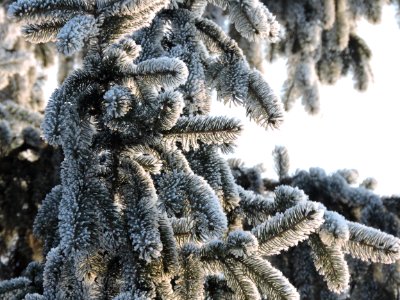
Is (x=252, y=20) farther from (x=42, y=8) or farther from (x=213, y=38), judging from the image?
(x=42, y=8)

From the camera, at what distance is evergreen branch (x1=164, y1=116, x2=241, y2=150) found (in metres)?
1.24

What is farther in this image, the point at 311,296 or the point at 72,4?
the point at 311,296

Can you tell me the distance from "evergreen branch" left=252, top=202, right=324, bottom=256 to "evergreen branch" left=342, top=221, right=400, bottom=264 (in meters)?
0.18

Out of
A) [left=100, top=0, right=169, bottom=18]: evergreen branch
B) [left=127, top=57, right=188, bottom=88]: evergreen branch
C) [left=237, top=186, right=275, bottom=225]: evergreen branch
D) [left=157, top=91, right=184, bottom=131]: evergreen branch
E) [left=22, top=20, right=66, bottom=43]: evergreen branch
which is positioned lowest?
[left=237, top=186, right=275, bottom=225]: evergreen branch

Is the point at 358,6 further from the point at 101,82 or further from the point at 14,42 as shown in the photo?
the point at 101,82

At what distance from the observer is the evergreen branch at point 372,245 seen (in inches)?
53.7

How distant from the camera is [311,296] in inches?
93.8

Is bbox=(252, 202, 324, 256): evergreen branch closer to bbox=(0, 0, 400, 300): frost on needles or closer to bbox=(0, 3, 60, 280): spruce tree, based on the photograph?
bbox=(0, 0, 400, 300): frost on needles

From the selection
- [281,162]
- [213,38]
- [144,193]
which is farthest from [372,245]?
[281,162]

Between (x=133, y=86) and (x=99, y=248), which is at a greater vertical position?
(x=133, y=86)

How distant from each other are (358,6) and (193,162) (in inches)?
121

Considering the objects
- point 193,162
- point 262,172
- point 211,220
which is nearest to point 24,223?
point 262,172

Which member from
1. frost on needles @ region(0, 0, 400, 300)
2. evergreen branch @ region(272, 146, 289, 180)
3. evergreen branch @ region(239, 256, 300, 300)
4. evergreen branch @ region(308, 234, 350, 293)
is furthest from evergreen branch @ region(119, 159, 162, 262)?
evergreen branch @ region(272, 146, 289, 180)

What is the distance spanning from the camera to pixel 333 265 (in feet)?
4.69
